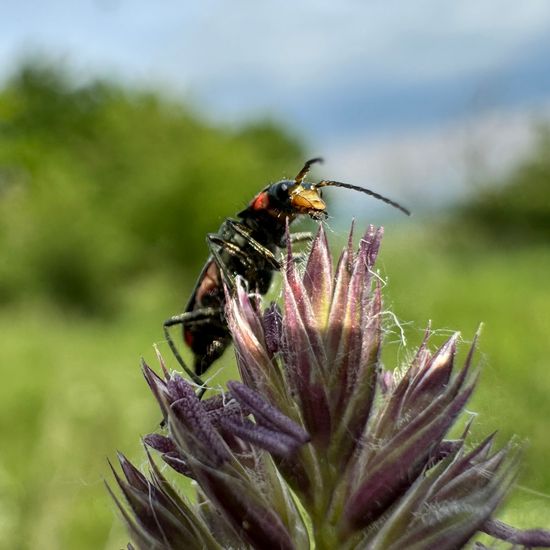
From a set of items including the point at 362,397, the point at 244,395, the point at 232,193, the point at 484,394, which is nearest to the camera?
the point at 244,395

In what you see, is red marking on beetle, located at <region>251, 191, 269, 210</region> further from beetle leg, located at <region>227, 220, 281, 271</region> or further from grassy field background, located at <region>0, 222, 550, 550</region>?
grassy field background, located at <region>0, 222, 550, 550</region>

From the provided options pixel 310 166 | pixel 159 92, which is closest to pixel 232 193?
pixel 159 92

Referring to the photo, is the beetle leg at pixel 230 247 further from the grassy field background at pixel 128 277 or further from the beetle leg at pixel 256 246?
the grassy field background at pixel 128 277

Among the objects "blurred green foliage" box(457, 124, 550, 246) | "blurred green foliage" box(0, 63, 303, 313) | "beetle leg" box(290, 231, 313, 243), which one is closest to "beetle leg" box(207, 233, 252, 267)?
"beetle leg" box(290, 231, 313, 243)

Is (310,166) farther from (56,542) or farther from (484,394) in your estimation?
(56,542)

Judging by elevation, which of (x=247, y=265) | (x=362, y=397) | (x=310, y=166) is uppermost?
(x=310, y=166)

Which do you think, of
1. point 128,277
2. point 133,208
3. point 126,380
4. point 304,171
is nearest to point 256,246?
point 304,171

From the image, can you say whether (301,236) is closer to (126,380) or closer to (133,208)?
(126,380)

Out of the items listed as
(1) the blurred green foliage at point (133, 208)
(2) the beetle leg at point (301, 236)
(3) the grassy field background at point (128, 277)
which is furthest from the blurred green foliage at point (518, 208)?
(2) the beetle leg at point (301, 236)
